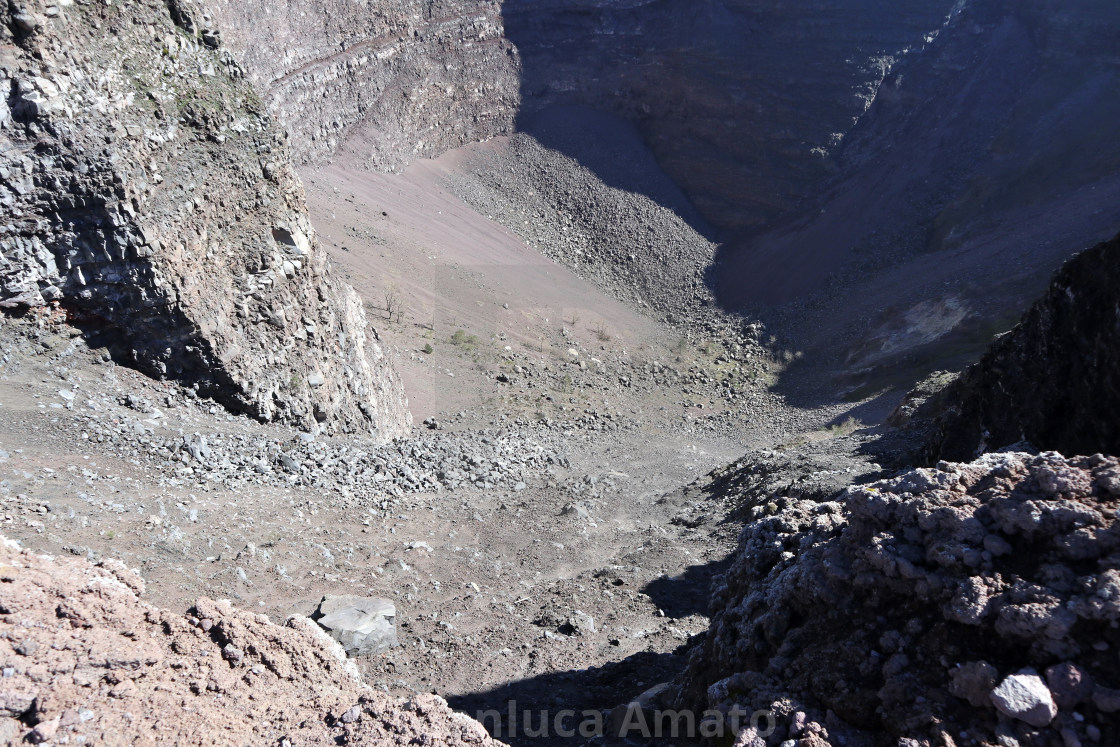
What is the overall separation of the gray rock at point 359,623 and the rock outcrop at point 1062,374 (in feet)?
21.1

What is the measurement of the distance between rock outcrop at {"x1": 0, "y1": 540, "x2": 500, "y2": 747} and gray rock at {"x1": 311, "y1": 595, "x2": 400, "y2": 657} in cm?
221

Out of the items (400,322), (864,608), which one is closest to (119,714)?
(864,608)

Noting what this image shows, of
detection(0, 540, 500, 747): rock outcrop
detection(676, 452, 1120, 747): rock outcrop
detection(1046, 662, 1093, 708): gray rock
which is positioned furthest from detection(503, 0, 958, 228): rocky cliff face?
detection(1046, 662, 1093, 708): gray rock

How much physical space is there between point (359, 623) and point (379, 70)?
2906cm

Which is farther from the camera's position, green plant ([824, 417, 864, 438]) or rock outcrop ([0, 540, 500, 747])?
green plant ([824, 417, 864, 438])

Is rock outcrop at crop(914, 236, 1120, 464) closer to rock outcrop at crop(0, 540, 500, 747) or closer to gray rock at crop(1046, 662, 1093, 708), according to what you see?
gray rock at crop(1046, 662, 1093, 708)

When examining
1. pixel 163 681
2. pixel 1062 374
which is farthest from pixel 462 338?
pixel 163 681

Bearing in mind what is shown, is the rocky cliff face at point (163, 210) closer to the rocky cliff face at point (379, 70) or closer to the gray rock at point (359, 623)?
the gray rock at point (359, 623)

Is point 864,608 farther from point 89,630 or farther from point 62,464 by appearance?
point 62,464

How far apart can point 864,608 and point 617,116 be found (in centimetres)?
3664

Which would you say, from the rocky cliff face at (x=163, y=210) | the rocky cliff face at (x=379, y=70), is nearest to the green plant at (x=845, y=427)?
the rocky cliff face at (x=163, y=210)

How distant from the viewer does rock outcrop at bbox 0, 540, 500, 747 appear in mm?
4070

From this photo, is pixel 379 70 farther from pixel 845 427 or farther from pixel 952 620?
pixel 952 620

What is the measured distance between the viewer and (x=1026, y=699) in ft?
11.3
